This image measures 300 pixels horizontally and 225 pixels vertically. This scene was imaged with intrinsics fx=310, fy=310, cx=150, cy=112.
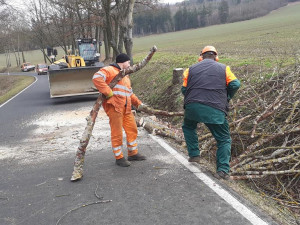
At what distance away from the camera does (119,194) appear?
410cm

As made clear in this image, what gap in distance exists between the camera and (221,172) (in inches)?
172

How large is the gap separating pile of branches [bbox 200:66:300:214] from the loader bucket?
869 centimetres

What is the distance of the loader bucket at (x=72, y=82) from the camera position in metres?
13.5

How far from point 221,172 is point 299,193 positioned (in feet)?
3.89

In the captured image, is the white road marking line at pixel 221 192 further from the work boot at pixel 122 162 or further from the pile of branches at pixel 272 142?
the work boot at pixel 122 162

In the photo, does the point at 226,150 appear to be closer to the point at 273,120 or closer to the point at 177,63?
the point at 273,120

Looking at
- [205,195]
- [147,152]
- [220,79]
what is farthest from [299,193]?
[147,152]

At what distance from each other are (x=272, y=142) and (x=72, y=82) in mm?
10356

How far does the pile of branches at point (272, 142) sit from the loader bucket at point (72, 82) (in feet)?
28.5

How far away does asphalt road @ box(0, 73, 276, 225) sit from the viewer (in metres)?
3.47

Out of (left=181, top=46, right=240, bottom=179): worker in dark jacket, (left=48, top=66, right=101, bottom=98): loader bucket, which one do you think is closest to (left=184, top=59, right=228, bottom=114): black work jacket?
(left=181, top=46, right=240, bottom=179): worker in dark jacket

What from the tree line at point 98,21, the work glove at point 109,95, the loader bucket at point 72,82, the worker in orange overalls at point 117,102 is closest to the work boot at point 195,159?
the worker in orange overalls at point 117,102

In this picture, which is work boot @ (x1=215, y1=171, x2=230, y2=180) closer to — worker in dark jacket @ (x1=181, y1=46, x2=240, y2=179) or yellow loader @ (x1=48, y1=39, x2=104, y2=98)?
worker in dark jacket @ (x1=181, y1=46, x2=240, y2=179)

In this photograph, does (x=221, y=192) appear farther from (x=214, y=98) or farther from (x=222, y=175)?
(x=214, y=98)
